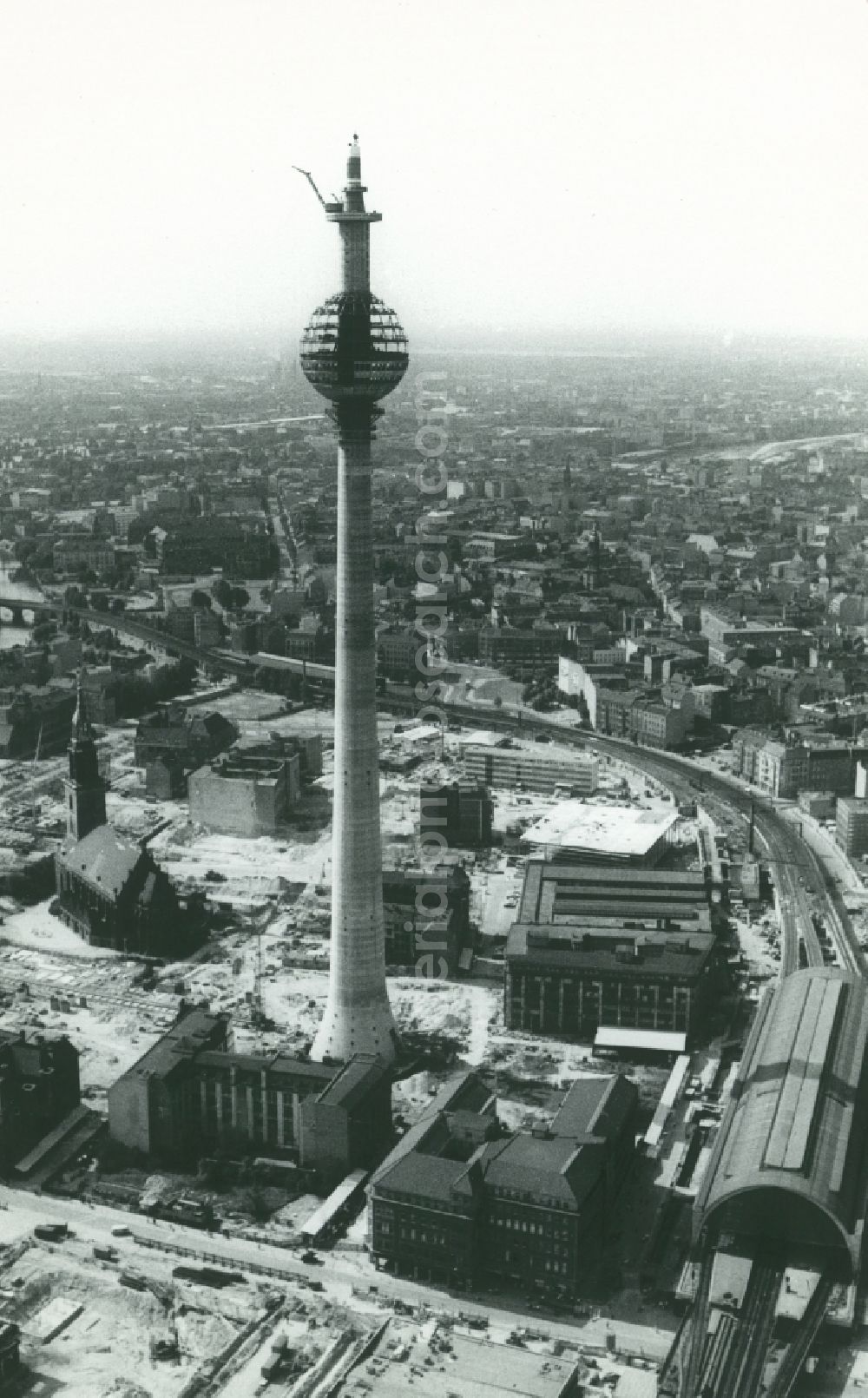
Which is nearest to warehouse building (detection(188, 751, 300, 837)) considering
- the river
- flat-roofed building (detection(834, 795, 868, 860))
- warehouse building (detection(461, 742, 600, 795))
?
warehouse building (detection(461, 742, 600, 795))

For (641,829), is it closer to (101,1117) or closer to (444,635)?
(101,1117)

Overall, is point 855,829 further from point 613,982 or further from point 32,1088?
point 32,1088

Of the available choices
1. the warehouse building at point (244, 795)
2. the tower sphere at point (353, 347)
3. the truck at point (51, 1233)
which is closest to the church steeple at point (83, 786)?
the warehouse building at point (244, 795)

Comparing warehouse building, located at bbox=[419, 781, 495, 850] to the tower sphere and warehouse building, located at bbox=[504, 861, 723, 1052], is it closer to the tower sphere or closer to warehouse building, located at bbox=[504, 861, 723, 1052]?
warehouse building, located at bbox=[504, 861, 723, 1052]

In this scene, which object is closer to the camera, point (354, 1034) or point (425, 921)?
point (354, 1034)

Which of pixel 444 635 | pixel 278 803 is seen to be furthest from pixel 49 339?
pixel 278 803

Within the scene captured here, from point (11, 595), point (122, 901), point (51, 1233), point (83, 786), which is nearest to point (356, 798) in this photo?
point (51, 1233)

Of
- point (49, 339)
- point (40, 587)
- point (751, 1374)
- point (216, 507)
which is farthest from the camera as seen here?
point (49, 339)

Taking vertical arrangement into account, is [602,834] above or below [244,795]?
above
